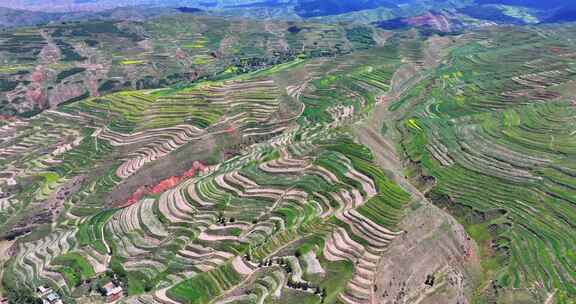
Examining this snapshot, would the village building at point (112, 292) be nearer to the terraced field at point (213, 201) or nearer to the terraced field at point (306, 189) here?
the terraced field at point (306, 189)

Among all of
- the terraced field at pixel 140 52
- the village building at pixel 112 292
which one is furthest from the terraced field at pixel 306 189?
the terraced field at pixel 140 52

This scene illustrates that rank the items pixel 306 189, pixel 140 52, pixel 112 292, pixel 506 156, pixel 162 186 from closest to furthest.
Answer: pixel 112 292 → pixel 306 189 → pixel 506 156 → pixel 162 186 → pixel 140 52

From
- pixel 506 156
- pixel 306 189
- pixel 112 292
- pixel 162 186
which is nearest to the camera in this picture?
pixel 112 292

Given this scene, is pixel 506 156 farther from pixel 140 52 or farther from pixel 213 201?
pixel 140 52

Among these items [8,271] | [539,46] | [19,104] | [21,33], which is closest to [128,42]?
[21,33]

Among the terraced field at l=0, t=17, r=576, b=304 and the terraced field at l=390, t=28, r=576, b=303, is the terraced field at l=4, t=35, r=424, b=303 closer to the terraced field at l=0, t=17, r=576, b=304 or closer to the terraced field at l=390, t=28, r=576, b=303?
the terraced field at l=0, t=17, r=576, b=304

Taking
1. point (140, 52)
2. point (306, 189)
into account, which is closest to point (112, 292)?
point (306, 189)
